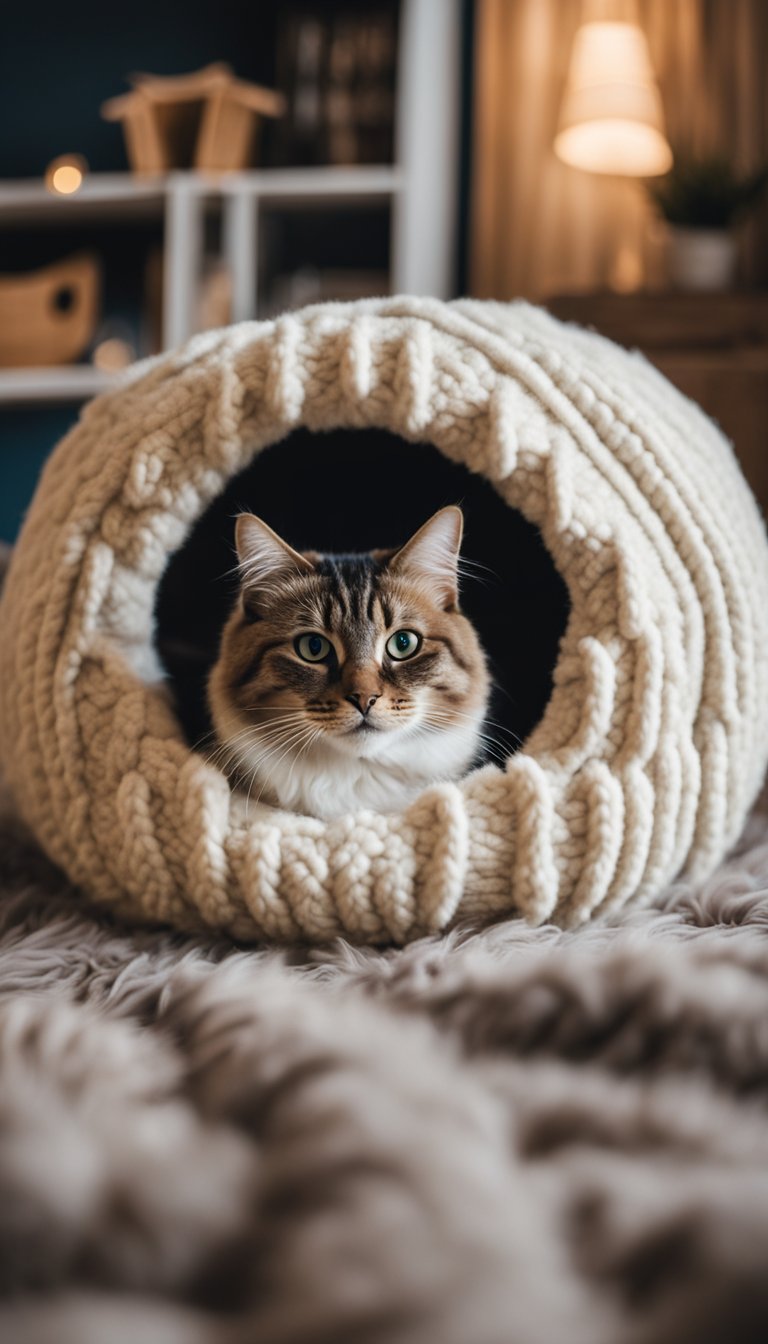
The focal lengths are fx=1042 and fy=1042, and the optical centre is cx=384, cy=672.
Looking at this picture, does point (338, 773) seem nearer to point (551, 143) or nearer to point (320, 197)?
point (320, 197)

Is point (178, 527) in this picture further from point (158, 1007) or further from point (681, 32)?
point (681, 32)

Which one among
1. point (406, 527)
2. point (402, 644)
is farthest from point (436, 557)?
point (406, 527)

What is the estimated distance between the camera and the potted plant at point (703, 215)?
2338 mm

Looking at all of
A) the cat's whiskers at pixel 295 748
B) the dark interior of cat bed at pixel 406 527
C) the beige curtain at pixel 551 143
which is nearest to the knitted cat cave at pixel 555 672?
the cat's whiskers at pixel 295 748

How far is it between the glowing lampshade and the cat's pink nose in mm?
1980

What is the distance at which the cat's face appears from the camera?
1.02 m

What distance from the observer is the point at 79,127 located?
311 cm

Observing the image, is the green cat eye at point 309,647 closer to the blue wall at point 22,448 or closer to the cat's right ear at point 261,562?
the cat's right ear at point 261,562

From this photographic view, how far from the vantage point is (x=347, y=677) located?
1.01m

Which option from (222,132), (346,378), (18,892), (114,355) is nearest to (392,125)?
(222,132)

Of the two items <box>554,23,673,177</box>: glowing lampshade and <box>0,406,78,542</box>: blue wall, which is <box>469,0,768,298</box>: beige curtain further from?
<box>0,406,78,542</box>: blue wall

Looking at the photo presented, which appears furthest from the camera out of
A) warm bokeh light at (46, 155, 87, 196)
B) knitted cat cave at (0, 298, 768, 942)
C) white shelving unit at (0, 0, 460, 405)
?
warm bokeh light at (46, 155, 87, 196)

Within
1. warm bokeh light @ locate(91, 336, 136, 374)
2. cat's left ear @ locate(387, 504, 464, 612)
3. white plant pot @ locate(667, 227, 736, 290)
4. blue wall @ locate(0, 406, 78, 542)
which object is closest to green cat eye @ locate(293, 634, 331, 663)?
cat's left ear @ locate(387, 504, 464, 612)

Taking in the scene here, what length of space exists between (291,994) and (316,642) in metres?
0.39
